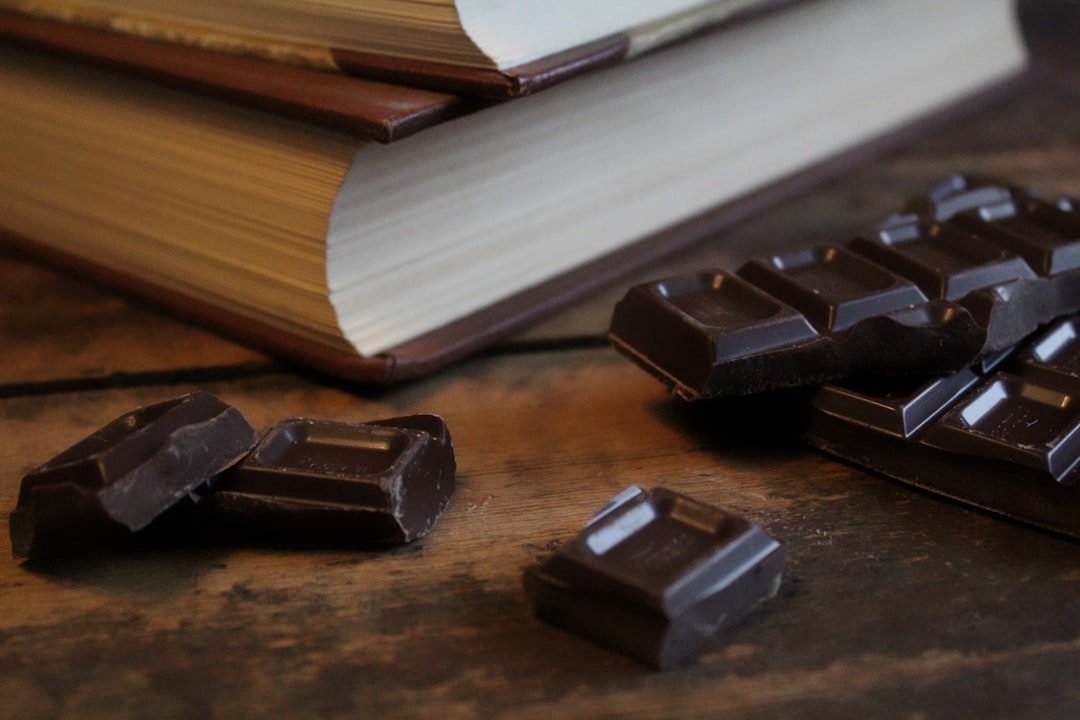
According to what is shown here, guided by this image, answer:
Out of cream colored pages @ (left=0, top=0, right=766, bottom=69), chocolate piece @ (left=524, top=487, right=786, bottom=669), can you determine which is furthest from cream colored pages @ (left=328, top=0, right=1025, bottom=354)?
chocolate piece @ (left=524, top=487, right=786, bottom=669)

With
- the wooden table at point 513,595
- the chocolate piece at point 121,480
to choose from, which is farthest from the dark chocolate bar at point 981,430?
the chocolate piece at point 121,480

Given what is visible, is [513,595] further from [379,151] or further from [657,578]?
[379,151]

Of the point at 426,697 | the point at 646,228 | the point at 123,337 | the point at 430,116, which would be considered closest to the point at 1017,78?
the point at 646,228

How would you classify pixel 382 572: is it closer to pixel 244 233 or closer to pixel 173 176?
pixel 244 233

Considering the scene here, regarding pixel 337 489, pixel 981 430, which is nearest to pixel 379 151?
pixel 337 489

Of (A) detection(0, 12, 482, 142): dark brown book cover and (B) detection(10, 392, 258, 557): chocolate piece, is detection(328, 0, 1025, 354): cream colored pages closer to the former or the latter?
(A) detection(0, 12, 482, 142): dark brown book cover

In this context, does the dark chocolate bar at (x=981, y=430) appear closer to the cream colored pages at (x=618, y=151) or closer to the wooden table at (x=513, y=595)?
the wooden table at (x=513, y=595)
